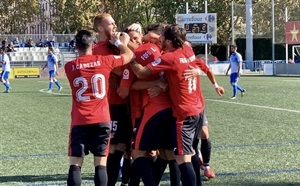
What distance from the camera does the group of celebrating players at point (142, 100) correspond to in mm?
6125

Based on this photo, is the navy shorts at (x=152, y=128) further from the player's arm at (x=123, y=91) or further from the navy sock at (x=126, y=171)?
the navy sock at (x=126, y=171)

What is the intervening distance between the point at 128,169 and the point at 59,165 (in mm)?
1921

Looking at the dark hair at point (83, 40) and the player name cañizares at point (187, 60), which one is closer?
the dark hair at point (83, 40)

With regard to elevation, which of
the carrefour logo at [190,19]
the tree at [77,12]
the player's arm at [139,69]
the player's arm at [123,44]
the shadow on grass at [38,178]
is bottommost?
the shadow on grass at [38,178]

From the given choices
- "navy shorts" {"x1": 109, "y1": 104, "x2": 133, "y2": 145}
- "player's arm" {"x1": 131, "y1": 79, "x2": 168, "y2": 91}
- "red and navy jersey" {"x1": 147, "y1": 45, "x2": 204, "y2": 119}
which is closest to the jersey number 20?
"player's arm" {"x1": 131, "y1": 79, "x2": 168, "y2": 91}

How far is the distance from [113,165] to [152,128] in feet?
2.91

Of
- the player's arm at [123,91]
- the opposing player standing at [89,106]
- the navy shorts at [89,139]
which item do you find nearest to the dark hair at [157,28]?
the opposing player standing at [89,106]

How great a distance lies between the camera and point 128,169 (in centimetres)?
719

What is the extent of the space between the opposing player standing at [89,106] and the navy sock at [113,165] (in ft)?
2.15

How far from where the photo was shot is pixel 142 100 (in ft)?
21.4

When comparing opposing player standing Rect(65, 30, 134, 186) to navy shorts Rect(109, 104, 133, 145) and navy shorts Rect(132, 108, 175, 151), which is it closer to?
navy shorts Rect(132, 108, 175, 151)

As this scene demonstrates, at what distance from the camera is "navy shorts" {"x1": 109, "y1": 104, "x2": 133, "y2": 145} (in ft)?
22.3

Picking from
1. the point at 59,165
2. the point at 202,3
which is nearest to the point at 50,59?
the point at 59,165

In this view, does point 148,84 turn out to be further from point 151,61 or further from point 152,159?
point 152,159
